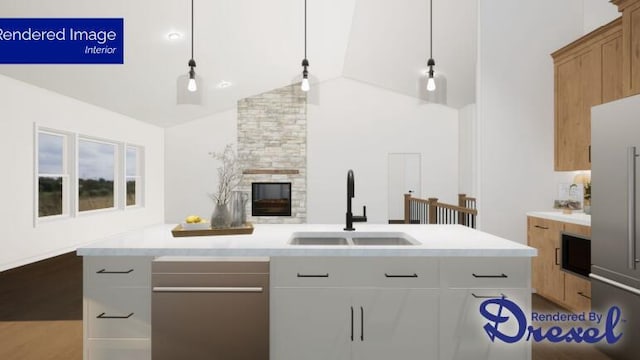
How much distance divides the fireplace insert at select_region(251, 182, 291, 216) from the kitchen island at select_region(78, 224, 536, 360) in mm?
7335

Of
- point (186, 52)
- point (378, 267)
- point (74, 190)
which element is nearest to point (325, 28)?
point (186, 52)

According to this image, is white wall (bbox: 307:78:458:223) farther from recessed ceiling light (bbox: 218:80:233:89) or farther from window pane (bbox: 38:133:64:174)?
window pane (bbox: 38:133:64:174)

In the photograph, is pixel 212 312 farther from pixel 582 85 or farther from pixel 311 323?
pixel 582 85

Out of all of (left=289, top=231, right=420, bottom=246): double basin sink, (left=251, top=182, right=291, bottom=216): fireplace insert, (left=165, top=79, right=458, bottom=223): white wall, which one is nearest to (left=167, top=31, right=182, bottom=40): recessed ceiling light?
(left=289, top=231, right=420, bottom=246): double basin sink

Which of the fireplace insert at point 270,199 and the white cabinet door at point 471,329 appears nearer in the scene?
the white cabinet door at point 471,329

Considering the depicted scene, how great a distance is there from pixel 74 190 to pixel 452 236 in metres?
6.23

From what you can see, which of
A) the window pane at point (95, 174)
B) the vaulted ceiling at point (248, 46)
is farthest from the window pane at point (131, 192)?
the vaulted ceiling at point (248, 46)

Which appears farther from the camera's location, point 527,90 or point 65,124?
point 65,124

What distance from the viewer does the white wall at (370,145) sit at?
30.5 feet

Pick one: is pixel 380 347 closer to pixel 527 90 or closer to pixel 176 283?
pixel 176 283

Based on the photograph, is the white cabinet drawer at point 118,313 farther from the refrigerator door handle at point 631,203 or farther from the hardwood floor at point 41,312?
the refrigerator door handle at point 631,203

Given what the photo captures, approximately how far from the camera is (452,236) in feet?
7.21

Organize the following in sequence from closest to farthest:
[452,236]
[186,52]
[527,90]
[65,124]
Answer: [452,236] < [527,90] < [186,52] < [65,124]

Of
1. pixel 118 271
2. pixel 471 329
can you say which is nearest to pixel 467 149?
pixel 471 329
